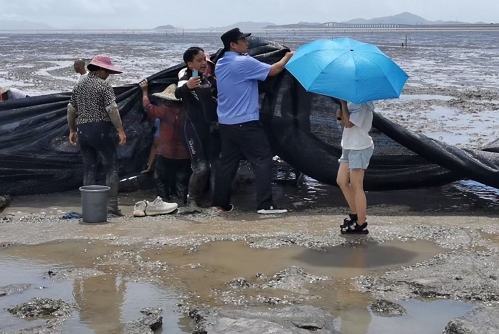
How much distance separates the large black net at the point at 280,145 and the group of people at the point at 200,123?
0.56 m

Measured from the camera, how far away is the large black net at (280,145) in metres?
7.99

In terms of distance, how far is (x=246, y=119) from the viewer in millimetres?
7543

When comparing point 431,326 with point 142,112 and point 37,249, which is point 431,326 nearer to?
point 37,249

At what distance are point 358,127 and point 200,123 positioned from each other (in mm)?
2151

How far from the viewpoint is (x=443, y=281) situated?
5.49 meters

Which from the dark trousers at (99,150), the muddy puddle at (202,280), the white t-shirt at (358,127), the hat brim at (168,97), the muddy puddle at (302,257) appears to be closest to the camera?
the muddy puddle at (202,280)

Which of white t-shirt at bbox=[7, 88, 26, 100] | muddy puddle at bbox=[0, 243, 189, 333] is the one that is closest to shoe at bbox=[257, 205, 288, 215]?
muddy puddle at bbox=[0, 243, 189, 333]

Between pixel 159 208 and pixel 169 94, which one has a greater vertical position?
pixel 169 94

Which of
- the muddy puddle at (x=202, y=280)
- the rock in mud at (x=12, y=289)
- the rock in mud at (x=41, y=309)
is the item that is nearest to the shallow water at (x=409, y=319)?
the muddy puddle at (x=202, y=280)

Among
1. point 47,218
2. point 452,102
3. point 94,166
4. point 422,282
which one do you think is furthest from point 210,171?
point 452,102

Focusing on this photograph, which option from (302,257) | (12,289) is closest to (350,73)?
(302,257)

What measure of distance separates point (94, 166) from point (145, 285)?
2.70m

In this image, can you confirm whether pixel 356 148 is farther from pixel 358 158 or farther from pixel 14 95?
pixel 14 95

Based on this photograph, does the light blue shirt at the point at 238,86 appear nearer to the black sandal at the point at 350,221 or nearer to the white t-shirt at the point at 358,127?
the white t-shirt at the point at 358,127
